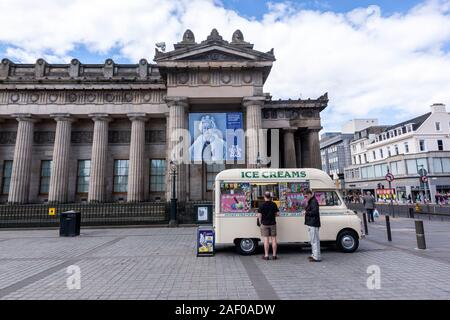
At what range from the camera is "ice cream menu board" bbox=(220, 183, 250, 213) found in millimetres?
7949

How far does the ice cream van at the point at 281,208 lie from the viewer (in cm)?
782

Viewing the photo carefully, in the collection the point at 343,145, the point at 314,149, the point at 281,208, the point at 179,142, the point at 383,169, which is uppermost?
the point at 343,145

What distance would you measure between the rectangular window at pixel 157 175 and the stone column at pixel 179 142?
549cm

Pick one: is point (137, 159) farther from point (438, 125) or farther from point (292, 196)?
Answer: point (438, 125)

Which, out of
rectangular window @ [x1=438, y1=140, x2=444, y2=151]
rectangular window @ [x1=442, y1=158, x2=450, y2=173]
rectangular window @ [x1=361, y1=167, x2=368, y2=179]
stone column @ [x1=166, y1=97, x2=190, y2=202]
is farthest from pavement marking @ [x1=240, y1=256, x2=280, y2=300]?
rectangular window @ [x1=361, y1=167, x2=368, y2=179]

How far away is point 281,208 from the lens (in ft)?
26.3

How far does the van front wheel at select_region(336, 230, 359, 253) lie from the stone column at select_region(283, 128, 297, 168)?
17.2m

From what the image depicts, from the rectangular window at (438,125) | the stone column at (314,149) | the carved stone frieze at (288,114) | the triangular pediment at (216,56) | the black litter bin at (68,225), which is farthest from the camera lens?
the rectangular window at (438,125)

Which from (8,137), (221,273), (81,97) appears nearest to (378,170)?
(221,273)

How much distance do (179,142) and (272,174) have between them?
12.9 meters

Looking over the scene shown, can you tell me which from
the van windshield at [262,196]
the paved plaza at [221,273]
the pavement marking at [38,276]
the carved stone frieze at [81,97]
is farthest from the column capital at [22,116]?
the van windshield at [262,196]

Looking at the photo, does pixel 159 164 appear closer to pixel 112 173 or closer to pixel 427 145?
pixel 112 173

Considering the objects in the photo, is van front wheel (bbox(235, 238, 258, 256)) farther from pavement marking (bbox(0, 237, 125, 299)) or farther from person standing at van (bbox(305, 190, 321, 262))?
pavement marking (bbox(0, 237, 125, 299))

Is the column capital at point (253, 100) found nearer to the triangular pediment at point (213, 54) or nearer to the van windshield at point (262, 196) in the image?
the triangular pediment at point (213, 54)
